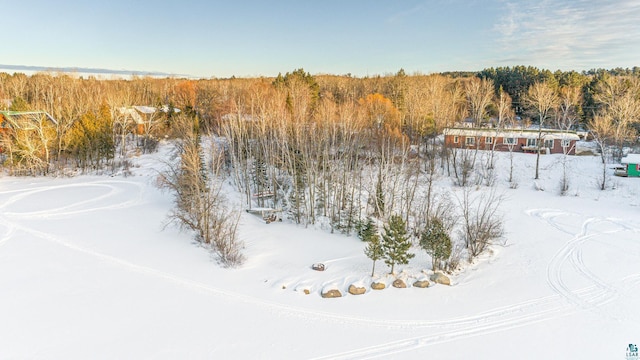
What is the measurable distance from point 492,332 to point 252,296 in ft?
35.2

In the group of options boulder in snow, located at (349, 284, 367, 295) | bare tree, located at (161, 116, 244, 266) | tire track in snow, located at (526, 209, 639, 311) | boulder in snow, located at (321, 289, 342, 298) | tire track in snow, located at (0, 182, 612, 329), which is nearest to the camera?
tire track in snow, located at (0, 182, 612, 329)

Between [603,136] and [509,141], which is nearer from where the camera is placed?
[603,136]

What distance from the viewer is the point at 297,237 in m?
25.5

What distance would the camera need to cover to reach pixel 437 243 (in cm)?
1934

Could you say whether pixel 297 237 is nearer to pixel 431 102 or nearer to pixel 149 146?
pixel 431 102

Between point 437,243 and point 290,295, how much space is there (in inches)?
332

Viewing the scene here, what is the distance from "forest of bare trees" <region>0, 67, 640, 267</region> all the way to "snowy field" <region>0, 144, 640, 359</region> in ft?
11.5

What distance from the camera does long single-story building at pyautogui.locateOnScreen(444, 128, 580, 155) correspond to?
4128cm

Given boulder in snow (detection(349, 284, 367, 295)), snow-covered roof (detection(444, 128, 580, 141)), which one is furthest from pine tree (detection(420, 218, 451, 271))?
snow-covered roof (detection(444, 128, 580, 141))

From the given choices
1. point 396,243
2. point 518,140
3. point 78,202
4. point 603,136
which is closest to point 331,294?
point 396,243

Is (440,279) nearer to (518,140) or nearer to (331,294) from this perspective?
(331,294)

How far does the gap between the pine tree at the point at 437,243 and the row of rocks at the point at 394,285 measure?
1.05 m

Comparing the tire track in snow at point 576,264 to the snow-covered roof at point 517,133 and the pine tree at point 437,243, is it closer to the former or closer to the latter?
the pine tree at point 437,243
